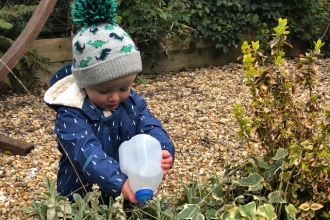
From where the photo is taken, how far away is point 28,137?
171 inches

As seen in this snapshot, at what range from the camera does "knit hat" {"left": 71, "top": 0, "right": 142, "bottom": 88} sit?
205 cm

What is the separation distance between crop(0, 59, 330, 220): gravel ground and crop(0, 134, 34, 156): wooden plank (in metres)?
0.05

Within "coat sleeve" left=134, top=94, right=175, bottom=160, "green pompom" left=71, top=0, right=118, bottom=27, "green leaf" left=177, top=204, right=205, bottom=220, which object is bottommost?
"coat sleeve" left=134, top=94, right=175, bottom=160

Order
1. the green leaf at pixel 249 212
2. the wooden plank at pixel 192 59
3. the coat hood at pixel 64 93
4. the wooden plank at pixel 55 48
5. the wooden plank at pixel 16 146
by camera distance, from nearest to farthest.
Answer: the green leaf at pixel 249 212 < the coat hood at pixel 64 93 < the wooden plank at pixel 16 146 < the wooden plank at pixel 55 48 < the wooden plank at pixel 192 59

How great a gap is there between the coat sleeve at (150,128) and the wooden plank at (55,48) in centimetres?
356

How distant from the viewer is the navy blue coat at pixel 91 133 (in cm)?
190

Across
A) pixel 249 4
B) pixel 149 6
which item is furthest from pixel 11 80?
pixel 249 4

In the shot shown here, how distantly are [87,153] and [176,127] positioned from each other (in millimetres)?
2661

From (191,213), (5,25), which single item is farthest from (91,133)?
(5,25)

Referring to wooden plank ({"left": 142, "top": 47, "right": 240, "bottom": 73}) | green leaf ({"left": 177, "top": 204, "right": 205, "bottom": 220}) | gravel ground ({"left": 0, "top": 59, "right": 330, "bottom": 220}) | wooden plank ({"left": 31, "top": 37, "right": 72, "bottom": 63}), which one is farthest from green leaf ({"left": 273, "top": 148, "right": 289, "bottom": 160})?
wooden plank ({"left": 142, "top": 47, "right": 240, "bottom": 73})

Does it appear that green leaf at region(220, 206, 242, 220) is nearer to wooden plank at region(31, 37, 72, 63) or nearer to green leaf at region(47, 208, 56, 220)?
green leaf at region(47, 208, 56, 220)

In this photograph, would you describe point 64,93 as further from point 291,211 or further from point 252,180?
point 291,211

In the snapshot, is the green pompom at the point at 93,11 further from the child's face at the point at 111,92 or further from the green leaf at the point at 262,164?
the green leaf at the point at 262,164

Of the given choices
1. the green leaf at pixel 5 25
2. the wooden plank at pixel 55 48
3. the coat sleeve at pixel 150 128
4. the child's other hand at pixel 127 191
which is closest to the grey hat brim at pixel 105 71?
the coat sleeve at pixel 150 128
